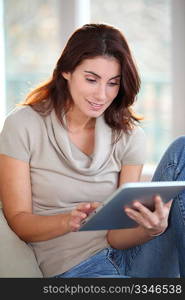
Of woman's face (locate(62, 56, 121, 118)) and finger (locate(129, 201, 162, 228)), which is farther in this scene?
woman's face (locate(62, 56, 121, 118))

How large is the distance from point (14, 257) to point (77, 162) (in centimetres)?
36

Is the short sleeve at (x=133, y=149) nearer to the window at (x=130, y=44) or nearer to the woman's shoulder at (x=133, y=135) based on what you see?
the woman's shoulder at (x=133, y=135)

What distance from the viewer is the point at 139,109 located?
3678mm

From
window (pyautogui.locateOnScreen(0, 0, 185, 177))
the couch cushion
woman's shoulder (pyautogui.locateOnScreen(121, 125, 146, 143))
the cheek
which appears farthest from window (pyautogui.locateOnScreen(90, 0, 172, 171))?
the couch cushion

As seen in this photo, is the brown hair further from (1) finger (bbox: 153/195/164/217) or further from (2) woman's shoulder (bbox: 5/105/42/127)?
(1) finger (bbox: 153/195/164/217)

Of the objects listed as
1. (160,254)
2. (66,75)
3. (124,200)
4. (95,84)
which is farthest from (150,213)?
(66,75)

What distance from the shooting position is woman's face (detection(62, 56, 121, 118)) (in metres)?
1.80

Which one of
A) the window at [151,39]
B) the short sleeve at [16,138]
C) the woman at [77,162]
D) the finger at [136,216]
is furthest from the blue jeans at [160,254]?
the window at [151,39]

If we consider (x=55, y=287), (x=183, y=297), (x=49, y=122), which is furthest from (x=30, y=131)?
(x=183, y=297)

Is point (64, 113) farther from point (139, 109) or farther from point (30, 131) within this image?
point (139, 109)

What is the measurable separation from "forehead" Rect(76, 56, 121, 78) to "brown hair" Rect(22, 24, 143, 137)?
0.01m

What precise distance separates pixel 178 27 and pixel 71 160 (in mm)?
1744

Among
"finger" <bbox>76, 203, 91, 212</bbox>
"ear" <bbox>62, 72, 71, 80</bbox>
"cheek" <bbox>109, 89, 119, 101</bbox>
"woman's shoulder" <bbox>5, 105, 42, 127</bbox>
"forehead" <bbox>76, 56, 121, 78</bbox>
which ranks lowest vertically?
"finger" <bbox>76, 203, 91, 212</bbox>

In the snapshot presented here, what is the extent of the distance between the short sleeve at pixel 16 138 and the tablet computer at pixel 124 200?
35 centimetres
